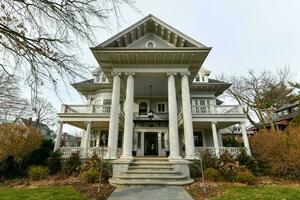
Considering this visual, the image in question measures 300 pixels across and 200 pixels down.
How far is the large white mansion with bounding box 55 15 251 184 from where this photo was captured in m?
10.4

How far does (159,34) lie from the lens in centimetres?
1395

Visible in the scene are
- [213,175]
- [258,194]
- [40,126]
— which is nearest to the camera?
[258,194]

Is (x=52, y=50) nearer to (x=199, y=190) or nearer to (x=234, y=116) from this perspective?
(x=199, y=190)

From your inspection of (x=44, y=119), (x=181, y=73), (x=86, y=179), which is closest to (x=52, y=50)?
Answer: (x=86, y=179)

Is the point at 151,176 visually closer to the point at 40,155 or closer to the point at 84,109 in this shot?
the point at 40,155

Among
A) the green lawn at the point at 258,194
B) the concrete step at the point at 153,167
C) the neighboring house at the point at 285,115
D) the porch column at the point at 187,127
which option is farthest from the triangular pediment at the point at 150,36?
the neighboring house at the point at 285,115

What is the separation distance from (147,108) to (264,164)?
10099 mm

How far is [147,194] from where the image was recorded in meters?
6.89

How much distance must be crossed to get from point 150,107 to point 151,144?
137 inches

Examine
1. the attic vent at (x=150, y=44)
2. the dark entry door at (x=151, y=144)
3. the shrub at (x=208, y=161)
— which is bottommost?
the shrub at (x=208, y=161)

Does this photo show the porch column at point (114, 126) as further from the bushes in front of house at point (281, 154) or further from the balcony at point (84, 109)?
the bushes in front of house at point (281, 154)

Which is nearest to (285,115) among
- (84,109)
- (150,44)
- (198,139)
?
(198,139)

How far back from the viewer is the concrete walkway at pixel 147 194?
6.44m

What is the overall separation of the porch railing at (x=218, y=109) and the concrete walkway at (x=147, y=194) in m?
8.61
